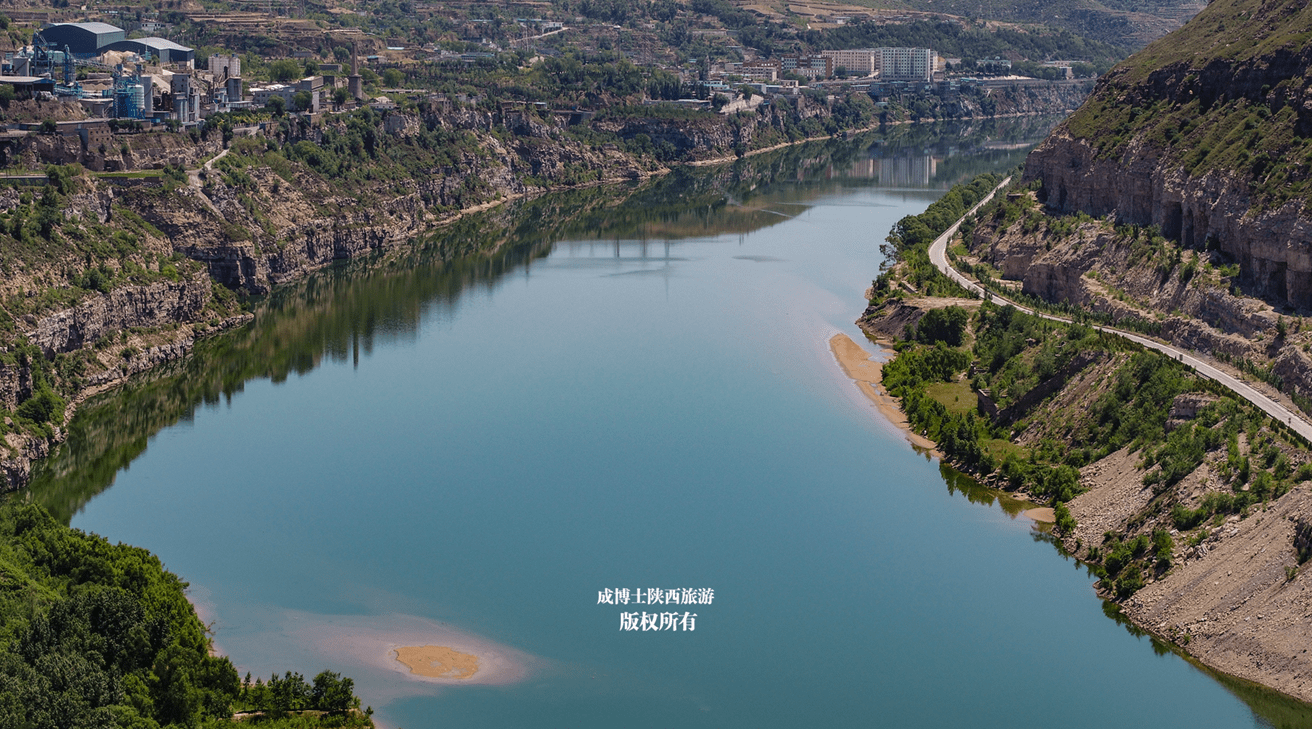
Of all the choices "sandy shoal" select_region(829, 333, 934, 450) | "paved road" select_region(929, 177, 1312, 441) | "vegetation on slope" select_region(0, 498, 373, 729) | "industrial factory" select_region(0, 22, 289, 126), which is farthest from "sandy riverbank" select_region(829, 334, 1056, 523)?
"industrial factory" select_region(0, 22, 289, 126)

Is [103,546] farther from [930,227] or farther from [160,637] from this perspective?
[930,227]

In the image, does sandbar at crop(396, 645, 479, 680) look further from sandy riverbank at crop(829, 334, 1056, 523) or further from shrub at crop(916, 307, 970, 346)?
shrub at crop(916, 307, 970, 346)

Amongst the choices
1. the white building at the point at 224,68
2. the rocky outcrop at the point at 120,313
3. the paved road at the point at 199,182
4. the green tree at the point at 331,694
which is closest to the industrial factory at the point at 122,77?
the white building at the point at 224,68

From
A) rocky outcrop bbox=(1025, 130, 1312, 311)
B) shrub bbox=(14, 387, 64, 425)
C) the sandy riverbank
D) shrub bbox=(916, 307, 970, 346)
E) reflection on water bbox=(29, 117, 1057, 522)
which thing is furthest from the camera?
shrub bbox=(916, 307, 970, 346)

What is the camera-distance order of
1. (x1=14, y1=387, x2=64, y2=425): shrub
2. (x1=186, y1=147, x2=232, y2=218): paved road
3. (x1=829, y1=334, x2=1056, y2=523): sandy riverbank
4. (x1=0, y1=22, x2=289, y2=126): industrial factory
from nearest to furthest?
(x1=14, y1=387, x2=64, y2=425): shrub, (x1=829, y1=334, x2=1056, y2=523): sandy riverbank, (x1=186, y1=147, x2=232, y2=218): paved road, (x1=0, y1=22, x2=289, y2=126): industrial factory

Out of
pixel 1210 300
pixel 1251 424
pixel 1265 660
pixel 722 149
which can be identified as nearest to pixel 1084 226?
pixel 1210 300

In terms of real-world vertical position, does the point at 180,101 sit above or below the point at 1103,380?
above
